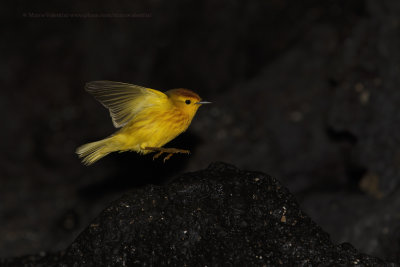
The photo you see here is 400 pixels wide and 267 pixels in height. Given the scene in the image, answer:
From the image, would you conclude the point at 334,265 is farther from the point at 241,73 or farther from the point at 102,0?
the point at 102,0

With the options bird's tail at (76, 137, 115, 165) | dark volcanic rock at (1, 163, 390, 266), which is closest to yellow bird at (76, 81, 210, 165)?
bird's tail at (76, 137, 115, 165)

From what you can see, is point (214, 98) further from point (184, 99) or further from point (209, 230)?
point (209, 230)

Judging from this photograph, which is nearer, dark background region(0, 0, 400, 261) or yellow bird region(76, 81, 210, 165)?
yellow bird region(76, 81, 210, 165)

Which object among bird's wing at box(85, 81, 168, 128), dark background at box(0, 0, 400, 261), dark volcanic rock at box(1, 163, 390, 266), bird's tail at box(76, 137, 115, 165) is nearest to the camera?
dark volcanic rock at box(1, 163, 390, 266)

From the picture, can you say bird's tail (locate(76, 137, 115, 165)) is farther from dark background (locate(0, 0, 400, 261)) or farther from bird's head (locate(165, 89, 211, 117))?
dark background (locate(0, 0, 400, 261))

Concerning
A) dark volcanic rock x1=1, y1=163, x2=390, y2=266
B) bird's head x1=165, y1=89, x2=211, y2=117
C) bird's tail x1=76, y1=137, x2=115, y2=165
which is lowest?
dark volcanic rock x1=1, y1=163, x2=390, y2=266

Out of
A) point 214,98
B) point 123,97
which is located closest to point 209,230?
point 123,97

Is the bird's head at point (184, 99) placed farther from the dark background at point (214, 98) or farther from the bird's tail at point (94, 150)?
the dark background at point (214, 98)
